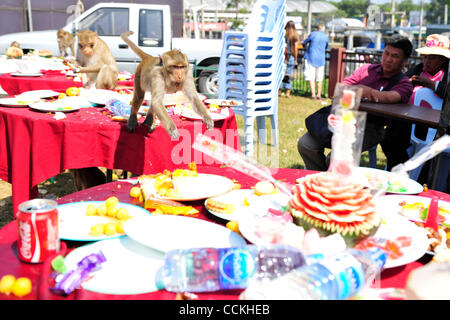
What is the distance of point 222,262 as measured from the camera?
1.00 metres

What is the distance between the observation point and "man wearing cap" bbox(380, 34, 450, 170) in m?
3.98

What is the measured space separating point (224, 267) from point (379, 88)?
3212 millimetres

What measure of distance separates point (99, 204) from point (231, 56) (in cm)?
401

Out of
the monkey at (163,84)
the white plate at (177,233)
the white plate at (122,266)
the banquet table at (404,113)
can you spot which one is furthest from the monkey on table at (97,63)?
the white plate at (122,266)

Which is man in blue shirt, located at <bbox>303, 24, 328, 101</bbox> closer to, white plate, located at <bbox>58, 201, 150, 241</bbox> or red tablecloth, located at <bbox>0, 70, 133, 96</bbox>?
red tablecloth, located at <bbox>0, 70, 133, 96</bbox>

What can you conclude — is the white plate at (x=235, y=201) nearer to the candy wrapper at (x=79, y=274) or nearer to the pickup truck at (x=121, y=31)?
the candy wrapper at (x=79, y=274)

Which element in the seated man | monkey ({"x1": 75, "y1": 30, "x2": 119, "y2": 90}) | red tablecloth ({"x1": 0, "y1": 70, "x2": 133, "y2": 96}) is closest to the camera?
the seated man

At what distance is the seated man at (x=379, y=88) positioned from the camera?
3.57 m

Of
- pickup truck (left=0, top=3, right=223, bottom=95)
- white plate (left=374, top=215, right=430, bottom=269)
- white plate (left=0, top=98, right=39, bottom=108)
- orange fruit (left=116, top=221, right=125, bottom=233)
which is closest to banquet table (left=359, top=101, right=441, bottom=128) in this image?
white plate (left=374, top=215, right=430, bottom=269)

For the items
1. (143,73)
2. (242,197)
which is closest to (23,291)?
(242,197)

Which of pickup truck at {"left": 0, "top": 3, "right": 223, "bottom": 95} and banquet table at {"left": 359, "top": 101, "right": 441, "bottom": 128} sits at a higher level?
pickup truck at {"left": 0, "top": 3, "right": 223, "bottom": 95}

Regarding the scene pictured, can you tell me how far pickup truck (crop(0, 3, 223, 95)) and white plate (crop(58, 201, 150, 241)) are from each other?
23.8ft

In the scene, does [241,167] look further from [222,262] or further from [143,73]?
[143,73]
